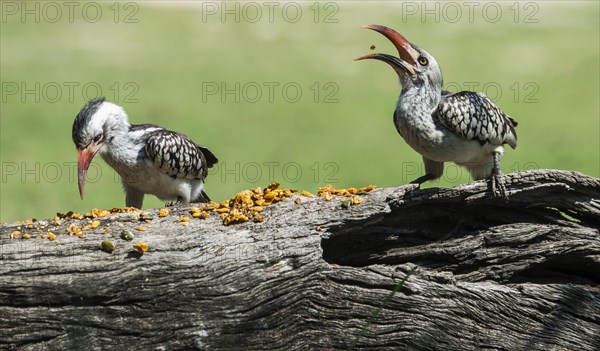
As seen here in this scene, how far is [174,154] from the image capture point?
8172mm

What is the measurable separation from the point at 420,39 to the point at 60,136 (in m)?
8.69

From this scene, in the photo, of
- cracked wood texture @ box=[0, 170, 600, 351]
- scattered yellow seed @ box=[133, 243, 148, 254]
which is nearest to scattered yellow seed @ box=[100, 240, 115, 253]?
cracked wood texture @ box=[0, 170, 600, 351]

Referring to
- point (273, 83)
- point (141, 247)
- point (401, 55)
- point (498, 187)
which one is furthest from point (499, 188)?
point (273, 83)

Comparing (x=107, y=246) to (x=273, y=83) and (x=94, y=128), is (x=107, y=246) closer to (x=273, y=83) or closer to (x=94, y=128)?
(x=94, y=128)

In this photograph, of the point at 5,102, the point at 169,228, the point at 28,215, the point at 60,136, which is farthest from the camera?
the point at 5,102

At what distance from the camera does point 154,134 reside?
27.2 ft

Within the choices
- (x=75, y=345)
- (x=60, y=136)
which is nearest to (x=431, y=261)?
(x=75, y=345)

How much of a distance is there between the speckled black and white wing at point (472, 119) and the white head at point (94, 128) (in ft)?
8.35

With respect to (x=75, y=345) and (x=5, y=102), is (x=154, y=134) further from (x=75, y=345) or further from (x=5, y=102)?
(x=5, y=102)

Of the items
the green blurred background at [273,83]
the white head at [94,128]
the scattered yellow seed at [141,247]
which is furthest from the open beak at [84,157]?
the green blurred background at [273,83]

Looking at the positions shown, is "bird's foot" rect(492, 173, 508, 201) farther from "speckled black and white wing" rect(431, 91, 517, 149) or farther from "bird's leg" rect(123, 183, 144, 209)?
"bird's leg" rect(123, 183, 144, 209)

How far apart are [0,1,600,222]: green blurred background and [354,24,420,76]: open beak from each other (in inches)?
272

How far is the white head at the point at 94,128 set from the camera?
25.7ft

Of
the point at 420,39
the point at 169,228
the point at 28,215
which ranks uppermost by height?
the point at 420,39
